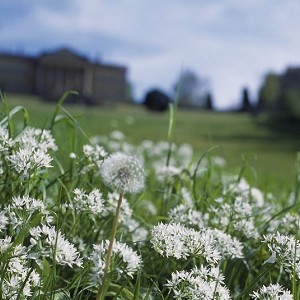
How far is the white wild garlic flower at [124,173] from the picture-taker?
110cm

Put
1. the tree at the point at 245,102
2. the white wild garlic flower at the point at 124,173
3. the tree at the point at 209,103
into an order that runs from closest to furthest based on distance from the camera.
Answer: the white wild garlic flower at the point at 124,173 → the tree at the point at 245,102 → the tree at the point at 209,103

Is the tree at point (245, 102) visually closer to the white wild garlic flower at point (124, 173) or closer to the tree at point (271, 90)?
the tree at point (271, 90)

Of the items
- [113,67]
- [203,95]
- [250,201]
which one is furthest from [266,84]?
[250,201]

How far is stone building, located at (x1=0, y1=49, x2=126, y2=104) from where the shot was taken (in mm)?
61844

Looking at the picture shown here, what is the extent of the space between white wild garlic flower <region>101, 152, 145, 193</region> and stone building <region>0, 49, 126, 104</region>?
59436 mm

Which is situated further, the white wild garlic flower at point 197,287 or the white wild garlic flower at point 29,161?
the white wild garlic flower at point 29,161

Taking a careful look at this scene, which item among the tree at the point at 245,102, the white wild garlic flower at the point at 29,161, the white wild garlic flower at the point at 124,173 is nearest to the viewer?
the white wild garlic flower at the point at 124,173

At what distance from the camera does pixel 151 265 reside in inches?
65.5

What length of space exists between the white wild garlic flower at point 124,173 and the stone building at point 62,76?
195 ft

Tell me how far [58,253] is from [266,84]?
62.9 m

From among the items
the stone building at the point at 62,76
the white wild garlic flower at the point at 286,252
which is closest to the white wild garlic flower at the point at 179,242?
the white wild garlic flower at the point at 286,252

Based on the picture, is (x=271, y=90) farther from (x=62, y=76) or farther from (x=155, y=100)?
(x=62, y=76)

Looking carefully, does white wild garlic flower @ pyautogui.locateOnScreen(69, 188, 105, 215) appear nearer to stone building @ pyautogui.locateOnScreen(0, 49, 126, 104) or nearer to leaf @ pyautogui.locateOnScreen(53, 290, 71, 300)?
leaf @ pyautogui.locateOnScreen(53, 290, 71, 300)

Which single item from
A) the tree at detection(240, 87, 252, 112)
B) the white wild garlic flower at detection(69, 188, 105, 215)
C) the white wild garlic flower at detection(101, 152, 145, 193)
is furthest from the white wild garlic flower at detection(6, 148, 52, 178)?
the tree at detection(240, 87, 252, 112)
